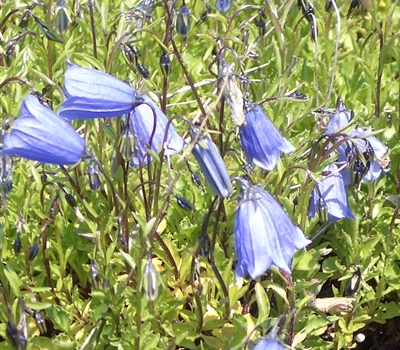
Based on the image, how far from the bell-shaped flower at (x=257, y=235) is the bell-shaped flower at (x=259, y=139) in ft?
1.35

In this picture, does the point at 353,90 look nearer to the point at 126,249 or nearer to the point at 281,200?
the point at 281,200

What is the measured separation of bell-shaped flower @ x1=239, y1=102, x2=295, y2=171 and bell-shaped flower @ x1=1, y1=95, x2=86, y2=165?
0.70 metres

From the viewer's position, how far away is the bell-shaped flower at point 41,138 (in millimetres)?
2297

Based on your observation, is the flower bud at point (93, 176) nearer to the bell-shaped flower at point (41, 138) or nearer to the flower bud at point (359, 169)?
the bell-shaped flower at point (41, 138)

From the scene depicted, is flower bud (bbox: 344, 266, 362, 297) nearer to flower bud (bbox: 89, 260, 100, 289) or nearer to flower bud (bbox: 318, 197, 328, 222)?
flower bud (bbox: 318, 197, 328, 222)

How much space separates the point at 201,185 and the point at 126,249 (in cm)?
59

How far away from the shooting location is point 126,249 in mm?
2912

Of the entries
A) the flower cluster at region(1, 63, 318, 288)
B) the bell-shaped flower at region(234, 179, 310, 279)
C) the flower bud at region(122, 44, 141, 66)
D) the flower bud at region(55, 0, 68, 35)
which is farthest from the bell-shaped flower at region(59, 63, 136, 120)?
the flower bud at region(55, 0, 68, 35)

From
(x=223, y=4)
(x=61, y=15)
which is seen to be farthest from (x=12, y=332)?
(x=223, y=4)

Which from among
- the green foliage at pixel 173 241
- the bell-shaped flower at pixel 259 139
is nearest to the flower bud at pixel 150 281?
the green foliage at pixel 173 241

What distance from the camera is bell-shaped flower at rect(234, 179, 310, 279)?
94.7 inches

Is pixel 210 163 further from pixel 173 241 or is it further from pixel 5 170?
pixel 173 241

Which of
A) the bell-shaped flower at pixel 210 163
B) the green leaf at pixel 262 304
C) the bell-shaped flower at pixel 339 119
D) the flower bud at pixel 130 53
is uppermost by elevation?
the flower bud at pixel 130 53

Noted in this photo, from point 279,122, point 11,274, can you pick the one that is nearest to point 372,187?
point 279,122
